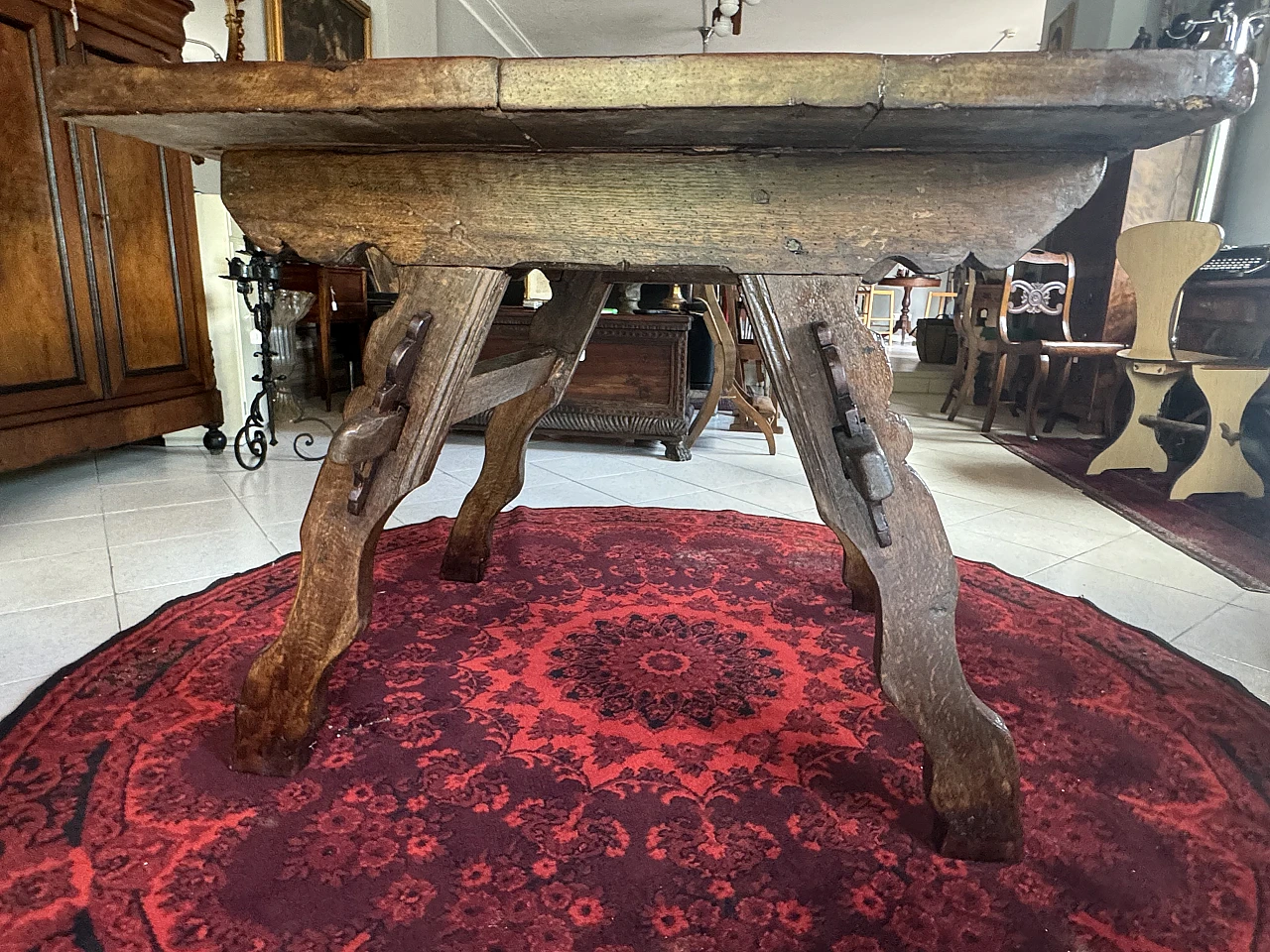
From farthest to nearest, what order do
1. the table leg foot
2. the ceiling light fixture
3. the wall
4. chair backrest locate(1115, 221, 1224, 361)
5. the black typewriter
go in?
the ceiling light fixture < the wall < the black typewriter < chair backrest locate(1115, 221, 1224, 361) < the table leg foot

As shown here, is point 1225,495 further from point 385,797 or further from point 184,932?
point 184,932

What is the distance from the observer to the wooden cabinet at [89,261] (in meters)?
1.98

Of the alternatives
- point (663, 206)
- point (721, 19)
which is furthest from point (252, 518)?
point (721, 19)

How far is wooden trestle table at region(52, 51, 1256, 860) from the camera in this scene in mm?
678

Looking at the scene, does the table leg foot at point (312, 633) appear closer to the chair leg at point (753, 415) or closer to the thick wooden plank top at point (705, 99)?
the thick wooden plank top at point (705, 99)

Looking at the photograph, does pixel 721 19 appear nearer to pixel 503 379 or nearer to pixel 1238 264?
pixel 1238 264

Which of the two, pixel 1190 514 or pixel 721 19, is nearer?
pixel 1190 514

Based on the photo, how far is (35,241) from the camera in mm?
2045

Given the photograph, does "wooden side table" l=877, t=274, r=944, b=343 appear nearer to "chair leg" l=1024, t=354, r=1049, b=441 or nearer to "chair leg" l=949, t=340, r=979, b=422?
"chair leg" l=949, t=340, r=979, b=422

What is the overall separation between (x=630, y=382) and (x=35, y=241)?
6.49 ft

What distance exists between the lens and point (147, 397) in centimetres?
245

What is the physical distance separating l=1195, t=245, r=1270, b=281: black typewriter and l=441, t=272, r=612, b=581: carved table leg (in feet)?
8.61

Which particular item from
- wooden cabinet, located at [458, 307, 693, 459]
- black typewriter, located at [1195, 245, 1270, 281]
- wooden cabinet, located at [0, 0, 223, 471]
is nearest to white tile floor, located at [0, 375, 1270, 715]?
wooden cabinet, located at [458, 307, 693, 459]

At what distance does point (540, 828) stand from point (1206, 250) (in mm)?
3000
